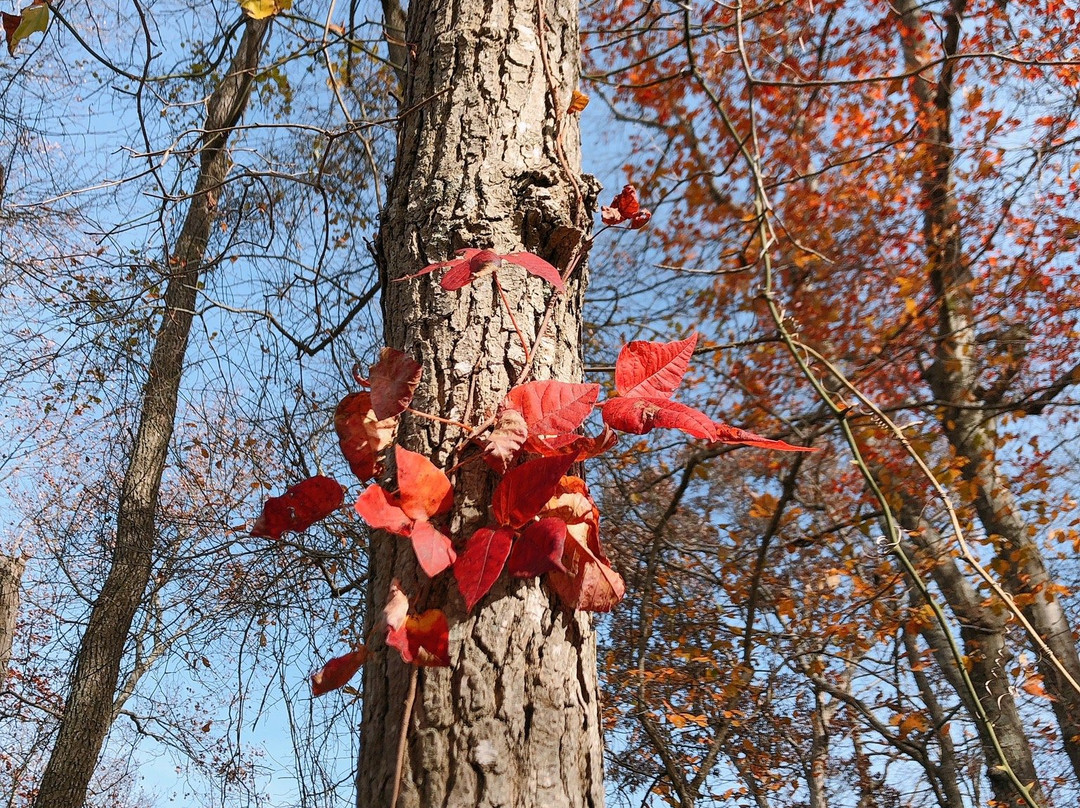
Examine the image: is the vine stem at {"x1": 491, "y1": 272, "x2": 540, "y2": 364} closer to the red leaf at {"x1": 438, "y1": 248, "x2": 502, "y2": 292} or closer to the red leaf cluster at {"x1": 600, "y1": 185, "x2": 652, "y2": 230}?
the red leaf at {"x1": 438, "y1": 248, "x2": 502, "y2": 292}

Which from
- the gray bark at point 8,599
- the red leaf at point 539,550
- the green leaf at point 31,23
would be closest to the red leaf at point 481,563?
the red leaf at point 539,550

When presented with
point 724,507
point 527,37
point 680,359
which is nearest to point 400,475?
point 680,359

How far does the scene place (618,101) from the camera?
6.70 metres

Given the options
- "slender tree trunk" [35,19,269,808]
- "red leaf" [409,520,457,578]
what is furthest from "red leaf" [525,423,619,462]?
"slender tree trunk" [35,19,269,808]

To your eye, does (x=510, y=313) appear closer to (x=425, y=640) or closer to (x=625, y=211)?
(x=625, y=211)

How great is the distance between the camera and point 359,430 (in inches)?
36.1

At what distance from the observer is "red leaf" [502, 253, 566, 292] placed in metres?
0.89

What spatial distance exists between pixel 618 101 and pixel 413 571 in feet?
21.6

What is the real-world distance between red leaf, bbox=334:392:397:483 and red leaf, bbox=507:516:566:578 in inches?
9.7

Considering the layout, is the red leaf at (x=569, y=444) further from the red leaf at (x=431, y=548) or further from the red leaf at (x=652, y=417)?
the red leaf at (x=431, y=548)

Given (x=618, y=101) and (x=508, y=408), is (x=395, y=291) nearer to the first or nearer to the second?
(x=508, y=408)

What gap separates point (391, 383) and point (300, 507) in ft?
0.69

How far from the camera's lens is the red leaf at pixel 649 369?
907 millimetres

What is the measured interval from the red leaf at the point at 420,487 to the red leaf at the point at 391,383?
99 mm
